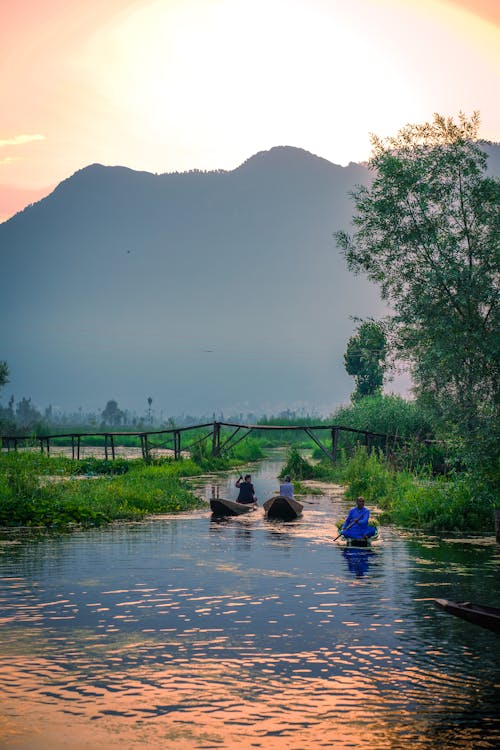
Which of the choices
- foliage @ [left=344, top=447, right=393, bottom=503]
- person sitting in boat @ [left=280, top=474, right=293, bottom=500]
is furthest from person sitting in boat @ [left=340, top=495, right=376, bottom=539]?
foliage @ [left=344, top=447, right=393, bottom=503]

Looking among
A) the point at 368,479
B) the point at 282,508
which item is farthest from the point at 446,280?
the point at 368,479

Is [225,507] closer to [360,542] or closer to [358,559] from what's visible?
[360,542]

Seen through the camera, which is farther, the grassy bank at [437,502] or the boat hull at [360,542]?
the grassy bank at [437,502]

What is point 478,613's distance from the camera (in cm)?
1630

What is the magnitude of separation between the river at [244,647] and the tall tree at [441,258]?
4.90 meters

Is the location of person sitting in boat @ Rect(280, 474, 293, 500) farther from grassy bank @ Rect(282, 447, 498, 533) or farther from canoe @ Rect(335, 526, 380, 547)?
canoe @ Rect(335, 526, 380, 547)

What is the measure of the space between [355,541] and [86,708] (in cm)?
1690

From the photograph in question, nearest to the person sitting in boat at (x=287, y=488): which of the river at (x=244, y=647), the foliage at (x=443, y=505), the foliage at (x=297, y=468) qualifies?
the foliage at (x=443, y=505)

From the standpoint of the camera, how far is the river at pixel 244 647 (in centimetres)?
1290

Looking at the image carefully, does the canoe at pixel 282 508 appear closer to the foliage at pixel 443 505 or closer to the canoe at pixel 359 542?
the foliage at pixel 443 505

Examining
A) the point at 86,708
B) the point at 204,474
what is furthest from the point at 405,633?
the point at 204,474

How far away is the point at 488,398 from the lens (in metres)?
30.4

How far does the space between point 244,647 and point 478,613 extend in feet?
12.7

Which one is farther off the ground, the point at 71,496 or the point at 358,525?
the point at 71,496
